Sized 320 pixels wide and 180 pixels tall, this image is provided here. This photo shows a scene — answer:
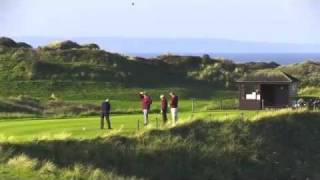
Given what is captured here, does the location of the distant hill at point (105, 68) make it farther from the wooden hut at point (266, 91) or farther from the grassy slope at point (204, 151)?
the grassy slope at point (204, 151)

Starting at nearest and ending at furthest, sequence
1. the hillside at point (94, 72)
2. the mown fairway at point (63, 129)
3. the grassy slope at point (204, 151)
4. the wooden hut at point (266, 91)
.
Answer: the grassy slope at point (204, 151) < the mown fairway at point (63, 129) < the wooden hut at point (266, 91) < the hillside at point (94, 72)

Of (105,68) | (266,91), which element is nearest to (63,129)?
(266,91)

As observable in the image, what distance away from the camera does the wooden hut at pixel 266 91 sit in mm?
56562

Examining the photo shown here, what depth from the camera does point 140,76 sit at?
256 ft

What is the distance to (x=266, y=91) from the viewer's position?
57688mm

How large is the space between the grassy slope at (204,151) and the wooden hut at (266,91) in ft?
41.8

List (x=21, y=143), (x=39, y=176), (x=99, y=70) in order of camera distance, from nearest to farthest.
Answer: (x=39, y=176)
(x=21, y=143)
(x=99, y=70)

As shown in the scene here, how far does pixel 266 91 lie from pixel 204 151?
891 inches

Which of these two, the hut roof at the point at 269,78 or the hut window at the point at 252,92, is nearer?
the hut window at the point at 252,92

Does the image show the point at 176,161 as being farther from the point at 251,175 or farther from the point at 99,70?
the point at 99,70

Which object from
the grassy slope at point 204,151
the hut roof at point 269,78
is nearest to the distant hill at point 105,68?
the hut roof at point 269,78

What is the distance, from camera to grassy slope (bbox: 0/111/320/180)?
32.2 m

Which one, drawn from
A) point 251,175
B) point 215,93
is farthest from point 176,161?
point 215,93

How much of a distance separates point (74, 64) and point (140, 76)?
6984mm
